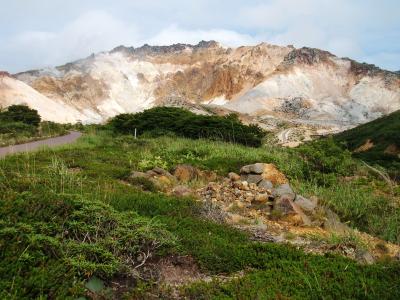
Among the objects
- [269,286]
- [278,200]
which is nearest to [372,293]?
[269,286]

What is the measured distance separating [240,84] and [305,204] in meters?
142

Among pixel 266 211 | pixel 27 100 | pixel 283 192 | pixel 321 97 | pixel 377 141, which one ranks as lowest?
pixel 377 141

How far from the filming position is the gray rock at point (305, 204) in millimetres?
10807

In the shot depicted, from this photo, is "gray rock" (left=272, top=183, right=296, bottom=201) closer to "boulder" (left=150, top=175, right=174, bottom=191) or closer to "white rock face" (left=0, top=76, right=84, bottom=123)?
"boulder" (left=150, top=175, right=174, bottom=191)

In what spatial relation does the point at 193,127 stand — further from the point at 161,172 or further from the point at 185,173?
the point at 161,172

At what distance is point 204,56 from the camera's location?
171 metres

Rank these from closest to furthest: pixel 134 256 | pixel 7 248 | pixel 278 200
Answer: pixel 7 248 < pixel 134 256 < pixel 278 200

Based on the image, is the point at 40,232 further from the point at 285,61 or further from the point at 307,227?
the point at 285,61

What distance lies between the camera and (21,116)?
41.9 meters

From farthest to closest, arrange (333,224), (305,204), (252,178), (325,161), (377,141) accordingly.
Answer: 1. (377,141)
2. (325,161)
3. (252,178)
4. (305,204)
5. (333,224)

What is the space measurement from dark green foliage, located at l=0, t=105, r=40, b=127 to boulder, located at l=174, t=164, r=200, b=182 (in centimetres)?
2943

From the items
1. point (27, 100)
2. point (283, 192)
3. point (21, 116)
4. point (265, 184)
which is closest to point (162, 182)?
point (265, 184)

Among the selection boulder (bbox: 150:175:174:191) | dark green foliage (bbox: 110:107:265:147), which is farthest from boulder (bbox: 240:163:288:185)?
dark green foliage (bbox: 110:107:265:147)

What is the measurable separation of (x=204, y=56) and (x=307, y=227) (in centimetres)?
16389
